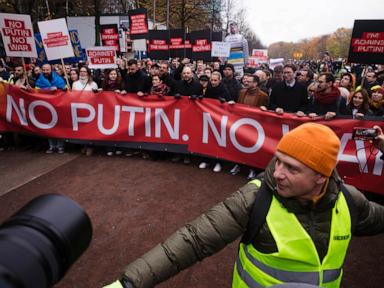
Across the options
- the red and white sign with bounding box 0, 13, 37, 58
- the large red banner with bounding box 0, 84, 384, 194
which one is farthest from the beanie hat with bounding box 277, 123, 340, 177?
the red and white sign with bounding box 0, 13, 37, 58

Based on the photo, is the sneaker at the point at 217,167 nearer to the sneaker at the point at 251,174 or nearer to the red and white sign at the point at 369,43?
the sneaker at the point at 251,174

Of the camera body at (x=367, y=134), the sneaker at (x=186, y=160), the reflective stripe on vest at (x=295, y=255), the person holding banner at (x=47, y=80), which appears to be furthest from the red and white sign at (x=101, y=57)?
the reflective stripe on vest at (x=295, y=255)

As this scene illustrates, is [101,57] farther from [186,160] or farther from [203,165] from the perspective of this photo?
[203,165]

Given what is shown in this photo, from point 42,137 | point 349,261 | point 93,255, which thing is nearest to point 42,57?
point 42,137

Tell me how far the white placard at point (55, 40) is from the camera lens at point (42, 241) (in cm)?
732

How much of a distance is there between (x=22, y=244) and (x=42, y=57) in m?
16.0

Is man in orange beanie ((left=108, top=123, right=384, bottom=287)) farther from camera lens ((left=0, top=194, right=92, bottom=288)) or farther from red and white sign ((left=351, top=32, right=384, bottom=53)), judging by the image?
red and white sign ((left=351, top=32, right=384, bottom=53))

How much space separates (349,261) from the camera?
380 centimetres

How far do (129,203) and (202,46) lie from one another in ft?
25.4

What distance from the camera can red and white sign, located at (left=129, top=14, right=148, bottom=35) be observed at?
1030cm

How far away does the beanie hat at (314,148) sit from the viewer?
153cm

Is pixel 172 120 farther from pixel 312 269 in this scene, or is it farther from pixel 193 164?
pixel 312 269

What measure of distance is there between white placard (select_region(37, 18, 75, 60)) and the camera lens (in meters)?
7.32

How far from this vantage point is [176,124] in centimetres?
657
